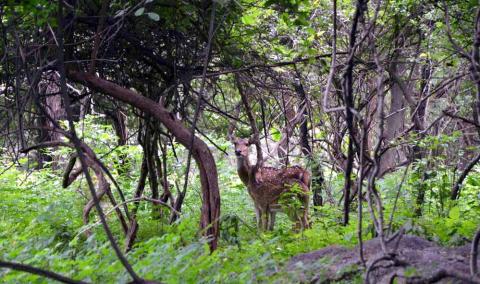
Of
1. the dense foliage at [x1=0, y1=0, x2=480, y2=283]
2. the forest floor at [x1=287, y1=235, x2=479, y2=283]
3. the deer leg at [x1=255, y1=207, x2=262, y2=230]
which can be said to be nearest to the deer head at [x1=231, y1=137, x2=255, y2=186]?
the deer leg at [x1=255, y1=207, x2=262, y2=230]

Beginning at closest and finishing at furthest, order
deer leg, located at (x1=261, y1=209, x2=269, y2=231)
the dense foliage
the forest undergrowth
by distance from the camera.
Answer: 1. the dense foliage
2. the forest undergrowth
3. deer leg, located at (x1=261, y1=209, x2=269, y2=231)

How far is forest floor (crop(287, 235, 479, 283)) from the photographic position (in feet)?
9.85

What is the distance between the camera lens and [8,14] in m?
4.03

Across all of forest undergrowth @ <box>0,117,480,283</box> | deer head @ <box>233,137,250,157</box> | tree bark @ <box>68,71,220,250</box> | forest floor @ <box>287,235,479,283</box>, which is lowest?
forest floor @ <box>287,235,479,283</box>

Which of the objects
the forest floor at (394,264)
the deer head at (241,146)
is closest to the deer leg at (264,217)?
the deer head at (241,146)

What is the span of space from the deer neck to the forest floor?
5.81m

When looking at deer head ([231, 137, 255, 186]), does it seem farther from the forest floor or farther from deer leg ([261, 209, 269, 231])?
the forest floor

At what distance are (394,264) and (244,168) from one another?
7568mm

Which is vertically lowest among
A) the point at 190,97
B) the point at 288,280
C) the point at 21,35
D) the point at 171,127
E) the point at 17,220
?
the point at 288,280

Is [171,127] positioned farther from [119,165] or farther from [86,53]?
[119,165]

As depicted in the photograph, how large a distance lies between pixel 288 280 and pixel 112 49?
3.27 m

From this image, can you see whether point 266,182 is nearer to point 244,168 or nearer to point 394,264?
point 244,168

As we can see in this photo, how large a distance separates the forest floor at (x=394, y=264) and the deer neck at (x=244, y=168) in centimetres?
581

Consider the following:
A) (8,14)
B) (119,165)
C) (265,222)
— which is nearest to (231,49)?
(8,14)
